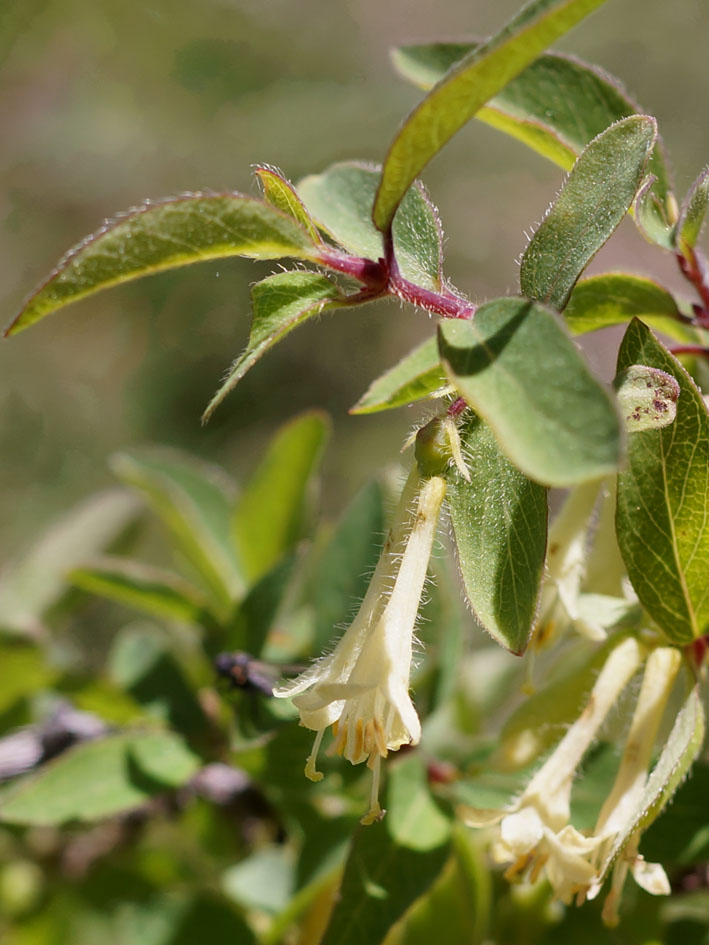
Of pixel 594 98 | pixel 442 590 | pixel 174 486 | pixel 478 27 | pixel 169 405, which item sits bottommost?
pixel 169 405

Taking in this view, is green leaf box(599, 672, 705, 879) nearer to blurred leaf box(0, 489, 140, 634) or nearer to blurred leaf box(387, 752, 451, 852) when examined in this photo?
blurred leaf box(387, 752, 451, 852)

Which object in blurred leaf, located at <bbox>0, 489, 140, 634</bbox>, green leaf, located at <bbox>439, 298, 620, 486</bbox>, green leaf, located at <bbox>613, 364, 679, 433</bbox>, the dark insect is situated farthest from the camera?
blurred leaf, located at <bbox>0, 489, 140, 634</bbox>

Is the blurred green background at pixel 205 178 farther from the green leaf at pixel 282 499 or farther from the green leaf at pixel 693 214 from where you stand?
the green leaf at pixel 693 214

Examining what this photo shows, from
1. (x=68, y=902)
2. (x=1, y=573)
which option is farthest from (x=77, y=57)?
(x=68, y=902)

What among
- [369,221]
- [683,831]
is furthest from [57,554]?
[683,831]

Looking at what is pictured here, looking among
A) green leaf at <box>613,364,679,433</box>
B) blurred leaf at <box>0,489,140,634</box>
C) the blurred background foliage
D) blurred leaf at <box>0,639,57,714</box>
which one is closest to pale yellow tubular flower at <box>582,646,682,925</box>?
green leaf at <box>613,364,679,433</box>

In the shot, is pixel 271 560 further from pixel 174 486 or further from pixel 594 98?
pixel 594 98
